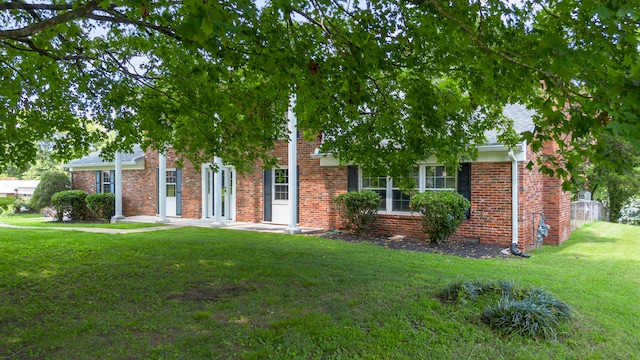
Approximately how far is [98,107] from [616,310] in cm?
920

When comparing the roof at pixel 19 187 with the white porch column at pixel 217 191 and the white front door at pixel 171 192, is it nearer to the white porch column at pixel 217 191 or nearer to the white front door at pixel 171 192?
the white front door at pixel 171 192

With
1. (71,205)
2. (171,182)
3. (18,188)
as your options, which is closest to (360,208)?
(171,182)

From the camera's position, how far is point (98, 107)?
25.4 feet

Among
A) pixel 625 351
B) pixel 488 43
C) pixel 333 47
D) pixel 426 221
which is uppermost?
pixel 333 47

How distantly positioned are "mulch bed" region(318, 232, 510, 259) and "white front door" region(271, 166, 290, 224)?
291 cm

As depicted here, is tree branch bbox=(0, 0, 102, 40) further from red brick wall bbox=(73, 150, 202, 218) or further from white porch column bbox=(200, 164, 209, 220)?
red brick wall bbox=(73, 150, 202, 218)

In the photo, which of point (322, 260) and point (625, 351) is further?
point (322, 260)

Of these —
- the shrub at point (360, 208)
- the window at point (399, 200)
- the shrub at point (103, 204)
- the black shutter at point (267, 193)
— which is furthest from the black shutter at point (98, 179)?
the window at point (399, 200)

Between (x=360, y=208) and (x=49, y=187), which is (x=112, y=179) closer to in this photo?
(x=49, y=187)

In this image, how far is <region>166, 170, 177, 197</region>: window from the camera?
17834 millimetres

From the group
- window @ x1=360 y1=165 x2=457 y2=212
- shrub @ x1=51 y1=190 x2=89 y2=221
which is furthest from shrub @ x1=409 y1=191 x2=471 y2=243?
shrub @ x1=51 y1=190 x2=89 y2=221

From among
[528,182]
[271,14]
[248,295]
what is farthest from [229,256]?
[528,182]

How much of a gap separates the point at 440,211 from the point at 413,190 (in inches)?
38.7

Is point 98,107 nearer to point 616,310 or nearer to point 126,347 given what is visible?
point 126,347
